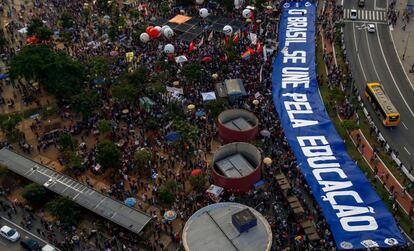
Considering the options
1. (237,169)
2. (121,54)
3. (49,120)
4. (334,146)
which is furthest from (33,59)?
(334,146)

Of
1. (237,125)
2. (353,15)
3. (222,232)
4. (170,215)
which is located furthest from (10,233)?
(353,15)

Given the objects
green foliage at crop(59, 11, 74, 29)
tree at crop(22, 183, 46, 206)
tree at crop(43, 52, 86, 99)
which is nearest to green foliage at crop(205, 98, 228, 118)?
tree at crop(43, 52, 86, 99)

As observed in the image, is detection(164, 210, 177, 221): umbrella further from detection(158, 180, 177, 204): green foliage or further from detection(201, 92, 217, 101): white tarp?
detection(201, 92, 217, 101): white tarp

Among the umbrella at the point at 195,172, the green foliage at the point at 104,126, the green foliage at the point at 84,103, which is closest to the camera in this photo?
the umbrella at the point at 195,172

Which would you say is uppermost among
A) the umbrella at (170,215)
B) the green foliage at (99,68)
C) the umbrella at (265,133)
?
the green foliage at (99,68)

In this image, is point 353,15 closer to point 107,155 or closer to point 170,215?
point 107,155

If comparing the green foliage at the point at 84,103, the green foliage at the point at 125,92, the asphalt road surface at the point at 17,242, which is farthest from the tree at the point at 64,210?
the green foliage at the point at 125,92

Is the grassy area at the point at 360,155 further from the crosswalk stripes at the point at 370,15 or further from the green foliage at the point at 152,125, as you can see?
the green foliage at the point at 152,125
